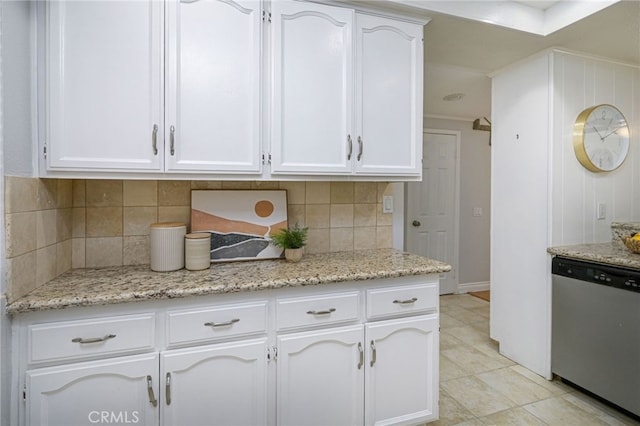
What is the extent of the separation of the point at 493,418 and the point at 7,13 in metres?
2.96

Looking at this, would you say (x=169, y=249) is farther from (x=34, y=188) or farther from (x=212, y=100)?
(x=212, y=100)

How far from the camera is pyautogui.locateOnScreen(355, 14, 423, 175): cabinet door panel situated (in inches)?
68.1

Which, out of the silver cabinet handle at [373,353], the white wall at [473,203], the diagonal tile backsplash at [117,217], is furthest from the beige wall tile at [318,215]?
the white wall at [473,203]

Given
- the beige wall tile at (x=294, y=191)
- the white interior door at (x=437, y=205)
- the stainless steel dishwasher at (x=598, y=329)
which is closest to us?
the stainless steel dishwasher at (x=598, y=329)

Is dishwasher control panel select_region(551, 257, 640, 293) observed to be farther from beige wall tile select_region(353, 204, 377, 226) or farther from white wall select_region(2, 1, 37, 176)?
white wall select_region(2, 1, 37, 176)

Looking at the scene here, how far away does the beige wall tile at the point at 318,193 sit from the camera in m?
2.01

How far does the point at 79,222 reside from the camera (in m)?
1.62

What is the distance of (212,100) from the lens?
4.94 feet

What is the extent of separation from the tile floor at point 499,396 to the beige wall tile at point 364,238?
1.07m

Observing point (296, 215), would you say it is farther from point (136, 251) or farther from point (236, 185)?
point (136, 251)

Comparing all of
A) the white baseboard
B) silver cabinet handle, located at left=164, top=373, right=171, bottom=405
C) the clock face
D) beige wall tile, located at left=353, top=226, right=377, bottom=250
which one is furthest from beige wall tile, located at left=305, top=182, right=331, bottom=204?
the white baseboard

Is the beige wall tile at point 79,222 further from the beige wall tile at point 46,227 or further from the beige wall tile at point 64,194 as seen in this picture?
the beige wall tile at point 46,227

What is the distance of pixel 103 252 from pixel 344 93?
1488 millimetres

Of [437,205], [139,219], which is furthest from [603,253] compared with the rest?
[139,219]
